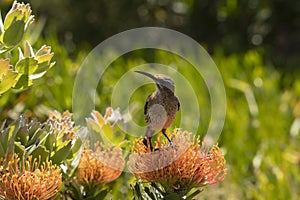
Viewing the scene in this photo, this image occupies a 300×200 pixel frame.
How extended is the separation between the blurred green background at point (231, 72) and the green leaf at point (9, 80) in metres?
0.72

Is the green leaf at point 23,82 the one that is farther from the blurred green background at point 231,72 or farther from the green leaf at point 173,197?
→ the blurred green background at point 231,72

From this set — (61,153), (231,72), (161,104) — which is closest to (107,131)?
(61,153)

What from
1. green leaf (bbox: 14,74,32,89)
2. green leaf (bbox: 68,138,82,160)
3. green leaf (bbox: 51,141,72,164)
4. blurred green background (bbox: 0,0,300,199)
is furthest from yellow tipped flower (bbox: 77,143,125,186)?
blurred green background (bbox: 0,0,300,199)

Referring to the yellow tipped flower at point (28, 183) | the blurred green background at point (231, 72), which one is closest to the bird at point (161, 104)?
the yellow tipped flower at point (28, 183)

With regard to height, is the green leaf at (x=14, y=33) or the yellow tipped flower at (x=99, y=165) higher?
the green leaf at (x=14, y=33)

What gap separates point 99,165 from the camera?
4.98 ft

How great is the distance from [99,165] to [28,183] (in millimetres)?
284

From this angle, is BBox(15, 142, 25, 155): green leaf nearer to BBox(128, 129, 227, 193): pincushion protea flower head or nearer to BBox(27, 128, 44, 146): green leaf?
BBox(27, 128, 44, 146): green leaf

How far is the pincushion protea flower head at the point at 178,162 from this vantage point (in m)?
1.27

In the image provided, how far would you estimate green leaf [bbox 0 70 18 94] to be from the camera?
1351mm

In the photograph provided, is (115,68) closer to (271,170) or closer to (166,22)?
(271,170)

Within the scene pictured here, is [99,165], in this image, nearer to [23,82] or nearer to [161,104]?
[23,82]

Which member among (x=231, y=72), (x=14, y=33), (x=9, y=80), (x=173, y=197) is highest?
(x=231, y=72)

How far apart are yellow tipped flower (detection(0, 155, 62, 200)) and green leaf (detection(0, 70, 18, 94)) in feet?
0.54
